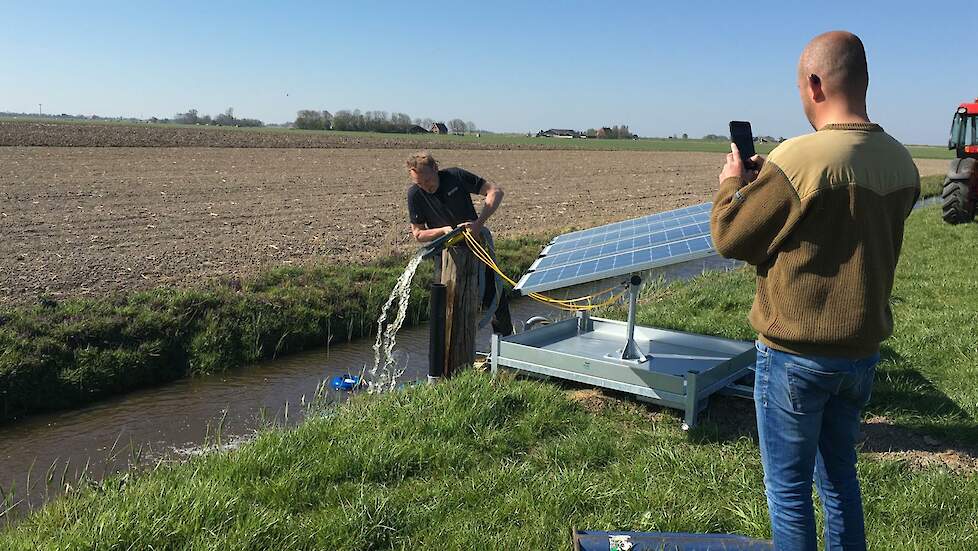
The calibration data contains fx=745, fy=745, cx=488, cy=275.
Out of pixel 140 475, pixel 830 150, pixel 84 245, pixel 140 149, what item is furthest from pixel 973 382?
pixel 140 149

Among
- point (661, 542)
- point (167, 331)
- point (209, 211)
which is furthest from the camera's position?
point (209, 211)

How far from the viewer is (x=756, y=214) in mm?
2943

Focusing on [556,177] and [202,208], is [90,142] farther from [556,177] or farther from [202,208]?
[202,208]

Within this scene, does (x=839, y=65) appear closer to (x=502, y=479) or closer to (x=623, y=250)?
(x=502, y=479)

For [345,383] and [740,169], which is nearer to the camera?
[740,169]

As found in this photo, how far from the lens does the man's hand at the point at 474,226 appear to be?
676cm

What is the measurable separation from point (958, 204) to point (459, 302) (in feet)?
53.1

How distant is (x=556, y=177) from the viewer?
128ft

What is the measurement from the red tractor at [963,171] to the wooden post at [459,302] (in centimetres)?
1563

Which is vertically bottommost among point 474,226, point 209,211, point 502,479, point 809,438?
point 502,479

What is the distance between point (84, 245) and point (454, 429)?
35.5 ft

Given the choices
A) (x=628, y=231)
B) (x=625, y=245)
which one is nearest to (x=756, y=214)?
(x=625, y=245)

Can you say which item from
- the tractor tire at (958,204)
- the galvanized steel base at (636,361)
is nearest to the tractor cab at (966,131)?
the tractor tire at (958,204)

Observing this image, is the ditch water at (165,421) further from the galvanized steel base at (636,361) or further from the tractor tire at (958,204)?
the tractor tire at (958,204)
